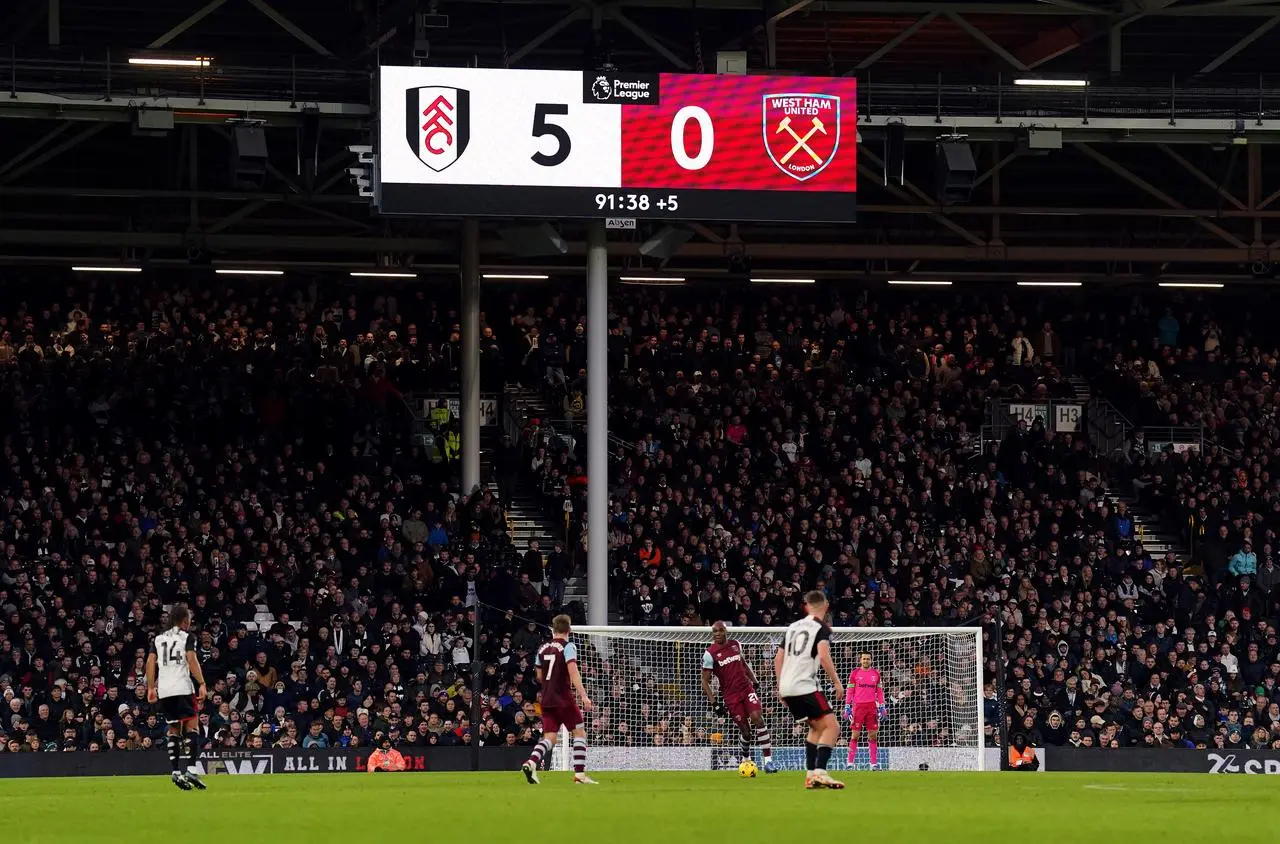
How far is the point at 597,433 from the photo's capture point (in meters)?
30.7

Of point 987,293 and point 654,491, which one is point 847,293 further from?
point 654,491

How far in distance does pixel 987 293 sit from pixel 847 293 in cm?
318

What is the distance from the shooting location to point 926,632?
28.3 meters

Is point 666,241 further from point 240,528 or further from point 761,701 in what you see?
point 240,528

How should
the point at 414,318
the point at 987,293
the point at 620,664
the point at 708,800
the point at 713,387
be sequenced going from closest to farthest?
1. the point at 708,800
2. the point at 620,664
3. the point at 713,387
4. the point at 414,318
5. the point at 987,293

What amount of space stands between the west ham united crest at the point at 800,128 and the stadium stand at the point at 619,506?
24.8 ft

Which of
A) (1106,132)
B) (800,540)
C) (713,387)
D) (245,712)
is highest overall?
(1106,132)

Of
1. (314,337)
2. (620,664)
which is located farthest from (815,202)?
(314,337)

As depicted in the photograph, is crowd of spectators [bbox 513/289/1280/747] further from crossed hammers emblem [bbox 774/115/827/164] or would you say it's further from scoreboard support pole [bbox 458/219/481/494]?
crossed hammers emblem [bbox 774/115/827/164]

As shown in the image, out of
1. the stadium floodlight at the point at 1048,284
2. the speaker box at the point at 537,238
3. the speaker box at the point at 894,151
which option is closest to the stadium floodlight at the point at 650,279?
the stadium floodlight at the point at 1048,284

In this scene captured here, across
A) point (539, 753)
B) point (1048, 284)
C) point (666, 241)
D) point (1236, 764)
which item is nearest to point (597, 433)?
point (666, 241)

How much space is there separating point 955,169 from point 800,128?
252 cm

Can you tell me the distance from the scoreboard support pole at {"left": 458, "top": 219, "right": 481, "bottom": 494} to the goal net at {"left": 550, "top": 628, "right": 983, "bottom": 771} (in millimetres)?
8120

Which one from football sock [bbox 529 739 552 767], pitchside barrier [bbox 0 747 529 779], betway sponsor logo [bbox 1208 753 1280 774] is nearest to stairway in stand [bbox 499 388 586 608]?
pitchside barrier [bbox 0 747 529 779]
